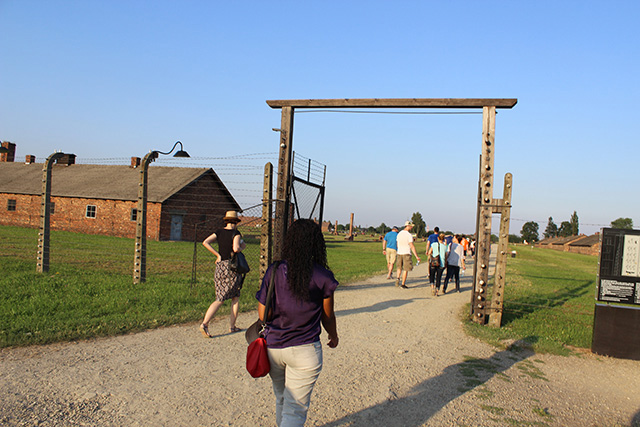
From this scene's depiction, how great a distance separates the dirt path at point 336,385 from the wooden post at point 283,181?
2.75 metres

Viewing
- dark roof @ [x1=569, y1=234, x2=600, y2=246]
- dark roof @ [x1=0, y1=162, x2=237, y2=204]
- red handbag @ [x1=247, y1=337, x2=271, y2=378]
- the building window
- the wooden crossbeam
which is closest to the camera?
red handbag @ [x1=247, y1=337, x2=271, y2=378]

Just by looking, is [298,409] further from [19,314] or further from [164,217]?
[164,217]

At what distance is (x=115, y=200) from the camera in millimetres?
33719

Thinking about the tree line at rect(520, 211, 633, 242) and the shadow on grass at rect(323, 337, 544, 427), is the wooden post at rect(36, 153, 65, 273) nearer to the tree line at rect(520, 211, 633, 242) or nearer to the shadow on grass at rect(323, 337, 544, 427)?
the shadow on grass at rect(323, 337, 544, 427)

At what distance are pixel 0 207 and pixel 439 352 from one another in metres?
41.1

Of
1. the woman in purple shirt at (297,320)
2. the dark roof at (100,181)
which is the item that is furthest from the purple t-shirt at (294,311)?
the dark roof at (100,181)

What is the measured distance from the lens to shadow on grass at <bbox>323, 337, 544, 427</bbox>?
4238 millimetres

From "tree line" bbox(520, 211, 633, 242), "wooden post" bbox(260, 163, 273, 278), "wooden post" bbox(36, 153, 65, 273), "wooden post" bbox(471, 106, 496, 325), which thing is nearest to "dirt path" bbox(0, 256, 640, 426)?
"wooden post" bbox(471, 106, 496, 325)

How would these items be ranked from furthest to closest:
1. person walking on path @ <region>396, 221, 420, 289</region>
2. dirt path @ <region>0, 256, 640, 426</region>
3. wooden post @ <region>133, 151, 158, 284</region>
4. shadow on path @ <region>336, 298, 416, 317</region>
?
person walking on path @ <region>396, 221, 420, 289</region> < wooden post @ <region>133, 151, 158, 284</region> < shadow on path @ <region>336, 298, 416, 317</region> < dirt path @ <region>0, 256, 640, 426</region>

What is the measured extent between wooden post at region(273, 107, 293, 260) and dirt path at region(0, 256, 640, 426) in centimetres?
275

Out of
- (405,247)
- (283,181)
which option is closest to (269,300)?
(283,181)

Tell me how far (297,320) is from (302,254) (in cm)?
47

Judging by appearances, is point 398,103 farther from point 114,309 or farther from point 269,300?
point 269,300

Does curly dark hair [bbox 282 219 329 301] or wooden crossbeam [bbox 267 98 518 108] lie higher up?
wooden crossbeam [bbox 267 98 518 108]
